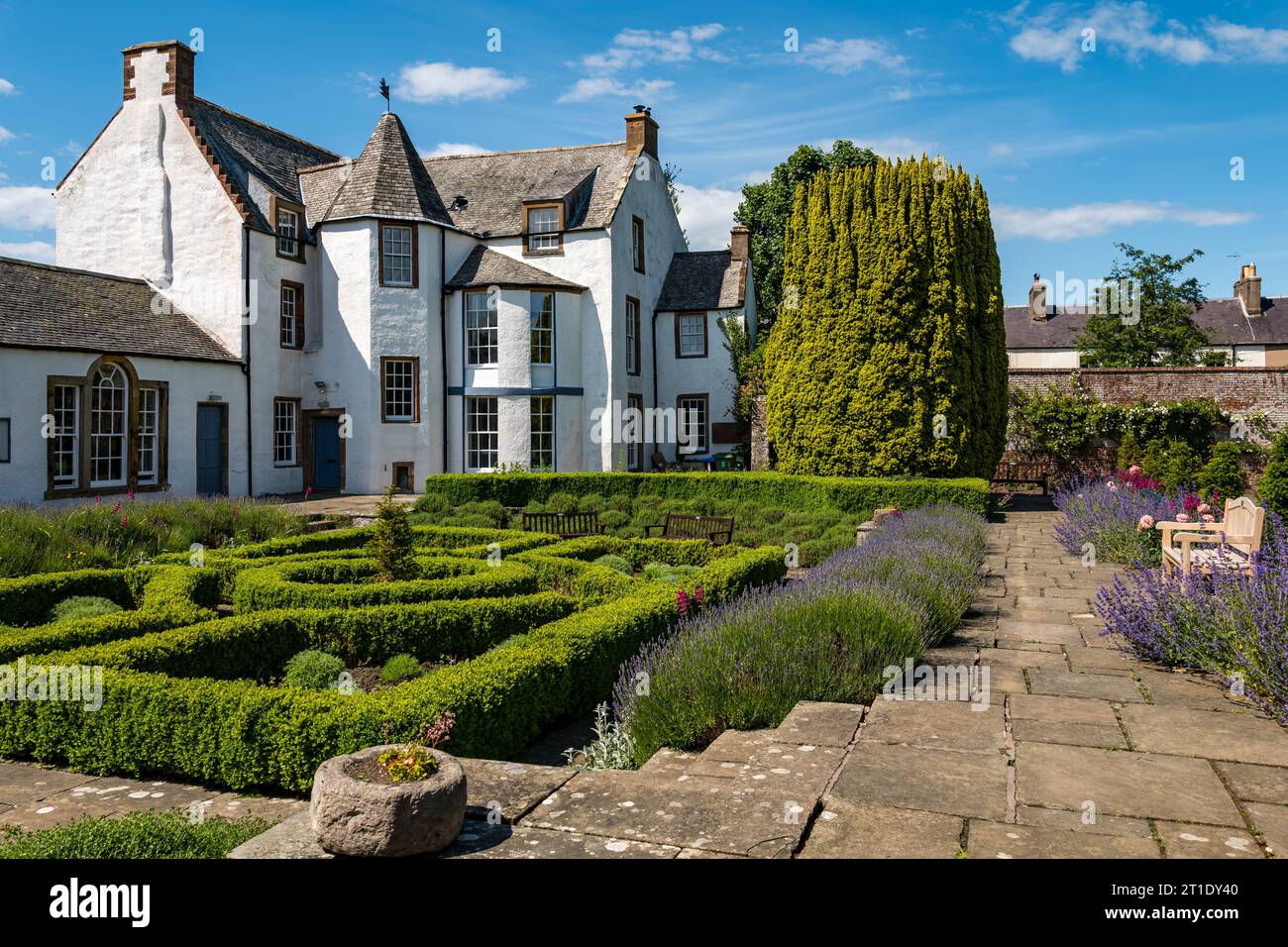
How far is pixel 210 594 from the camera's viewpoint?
11188 mm

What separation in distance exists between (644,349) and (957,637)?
23.4 metres

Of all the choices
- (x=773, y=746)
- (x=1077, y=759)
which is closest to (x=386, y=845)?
(x=773, y=746)

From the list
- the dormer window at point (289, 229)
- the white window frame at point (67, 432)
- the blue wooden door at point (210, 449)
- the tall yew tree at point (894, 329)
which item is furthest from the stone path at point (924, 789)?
the dormer window at point (289, 229)

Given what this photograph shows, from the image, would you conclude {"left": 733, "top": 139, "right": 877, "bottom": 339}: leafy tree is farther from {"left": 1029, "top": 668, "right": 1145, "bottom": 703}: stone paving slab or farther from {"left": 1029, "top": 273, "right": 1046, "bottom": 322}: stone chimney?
{"left": 1029, "top": 668, "right": 1145, "bottom": 703}: stone paving slab

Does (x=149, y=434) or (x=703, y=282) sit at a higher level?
(x=703, y=282)

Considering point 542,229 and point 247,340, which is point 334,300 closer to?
point 247,340

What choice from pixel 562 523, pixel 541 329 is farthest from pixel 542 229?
pixel 562 523

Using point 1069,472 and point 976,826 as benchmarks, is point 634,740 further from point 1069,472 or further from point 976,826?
point 1069,472

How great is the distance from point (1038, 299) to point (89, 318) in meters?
53.1

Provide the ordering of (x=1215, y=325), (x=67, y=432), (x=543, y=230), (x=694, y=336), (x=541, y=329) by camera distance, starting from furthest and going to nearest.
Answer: (x=1215, y=325) → (x=694, y=336) → (x=543, y=230) → (x=541, y=329) → (x=67, y=432)

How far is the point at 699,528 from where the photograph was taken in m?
15.4

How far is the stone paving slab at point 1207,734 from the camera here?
518cm

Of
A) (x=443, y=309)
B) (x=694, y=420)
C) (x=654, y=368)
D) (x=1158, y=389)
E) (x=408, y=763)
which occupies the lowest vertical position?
(x=408, y=763)

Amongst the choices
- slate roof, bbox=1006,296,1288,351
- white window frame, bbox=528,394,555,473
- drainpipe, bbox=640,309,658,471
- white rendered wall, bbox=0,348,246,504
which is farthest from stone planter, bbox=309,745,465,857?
slate roof, bbox=1006,296,1288,351
